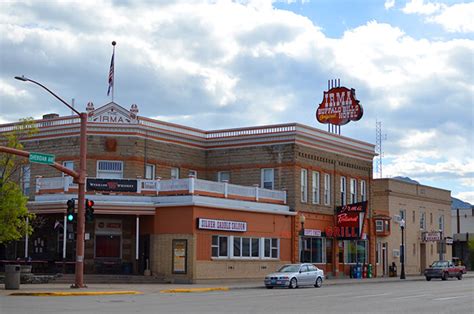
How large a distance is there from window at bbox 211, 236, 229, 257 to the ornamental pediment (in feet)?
31.0

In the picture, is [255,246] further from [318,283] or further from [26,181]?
[26,181]

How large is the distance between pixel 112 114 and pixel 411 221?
30.8 meters

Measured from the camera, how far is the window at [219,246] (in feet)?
141

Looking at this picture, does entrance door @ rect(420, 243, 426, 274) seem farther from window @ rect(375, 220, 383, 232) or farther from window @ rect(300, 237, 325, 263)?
window @ rect(300, 237, 325, 263)

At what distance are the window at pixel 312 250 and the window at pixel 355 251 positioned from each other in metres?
3.11

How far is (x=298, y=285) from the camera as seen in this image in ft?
127

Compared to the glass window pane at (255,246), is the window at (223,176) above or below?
above

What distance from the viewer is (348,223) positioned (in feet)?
174

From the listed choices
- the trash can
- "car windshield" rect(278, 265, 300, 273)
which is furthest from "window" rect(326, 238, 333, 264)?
the trash can

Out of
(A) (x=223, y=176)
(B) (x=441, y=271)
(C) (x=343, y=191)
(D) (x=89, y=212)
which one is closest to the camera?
(D) (x=89, y=212)

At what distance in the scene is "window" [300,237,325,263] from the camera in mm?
50281

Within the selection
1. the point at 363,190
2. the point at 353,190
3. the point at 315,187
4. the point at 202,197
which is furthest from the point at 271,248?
the point at 363,190

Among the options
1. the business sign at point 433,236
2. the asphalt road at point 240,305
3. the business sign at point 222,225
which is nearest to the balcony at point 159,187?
the business sign at point 222,225

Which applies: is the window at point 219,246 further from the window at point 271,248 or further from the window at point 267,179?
the window at point 267,179
